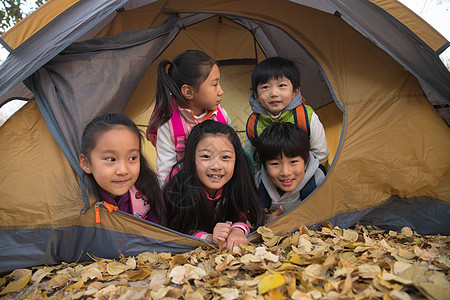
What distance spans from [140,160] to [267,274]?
87 cm

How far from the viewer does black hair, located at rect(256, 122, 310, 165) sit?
2.00 m

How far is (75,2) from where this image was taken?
6.42 feet

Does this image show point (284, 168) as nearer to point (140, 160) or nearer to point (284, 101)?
point (284, 101)

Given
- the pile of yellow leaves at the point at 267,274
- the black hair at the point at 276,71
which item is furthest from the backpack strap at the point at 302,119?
the pile of yellow leaves at the point at 267,274

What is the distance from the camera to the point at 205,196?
188 cm

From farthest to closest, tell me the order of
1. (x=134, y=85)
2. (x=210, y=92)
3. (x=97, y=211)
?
(x=134, y=85), (x=210, y=92), (x=97, y=211)

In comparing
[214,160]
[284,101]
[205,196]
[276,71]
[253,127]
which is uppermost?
[276,71]

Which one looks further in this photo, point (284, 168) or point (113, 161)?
point (284, 168)

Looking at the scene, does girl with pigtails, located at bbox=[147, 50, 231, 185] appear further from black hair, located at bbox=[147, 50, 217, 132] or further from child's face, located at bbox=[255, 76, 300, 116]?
child's face, located at bbox=[255, 76, 300, 116]

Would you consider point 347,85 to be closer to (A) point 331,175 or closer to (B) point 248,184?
(A) point 331,175

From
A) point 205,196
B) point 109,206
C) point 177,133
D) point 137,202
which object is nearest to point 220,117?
Result: point 177,133

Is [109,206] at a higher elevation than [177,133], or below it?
below

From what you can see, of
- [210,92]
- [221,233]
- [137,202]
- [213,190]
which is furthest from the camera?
[210,92]

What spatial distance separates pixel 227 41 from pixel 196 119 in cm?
125
